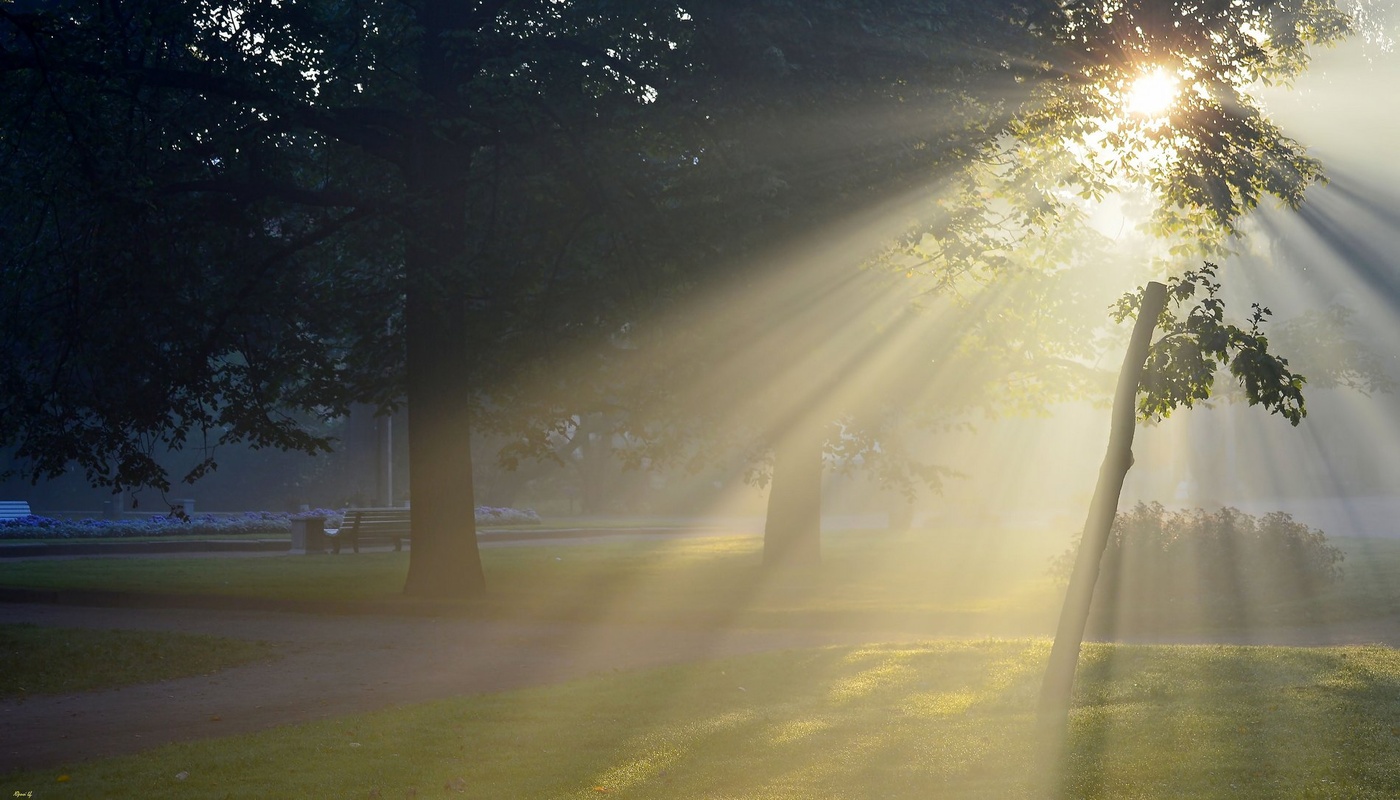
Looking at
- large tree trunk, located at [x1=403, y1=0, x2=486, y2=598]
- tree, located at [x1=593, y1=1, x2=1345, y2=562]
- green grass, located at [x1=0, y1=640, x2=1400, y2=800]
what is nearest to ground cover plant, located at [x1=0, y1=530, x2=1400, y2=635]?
large tree trunk, located at [x1=403, y1=0, x2=486, y2=598]

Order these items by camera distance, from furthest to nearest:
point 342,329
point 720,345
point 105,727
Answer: point 342,329
point 720,345
point 105,727

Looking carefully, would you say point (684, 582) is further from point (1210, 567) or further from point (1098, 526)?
point (1098, 526)

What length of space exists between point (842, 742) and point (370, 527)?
23.2m

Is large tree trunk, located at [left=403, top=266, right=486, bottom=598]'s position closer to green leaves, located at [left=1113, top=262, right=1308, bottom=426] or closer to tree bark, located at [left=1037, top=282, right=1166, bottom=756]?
tree bark, located at [left=1037, top=282, right=1166, bottom=756]

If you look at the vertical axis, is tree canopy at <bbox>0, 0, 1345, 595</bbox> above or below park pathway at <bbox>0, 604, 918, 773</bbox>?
above

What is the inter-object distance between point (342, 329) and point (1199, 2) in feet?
42.7

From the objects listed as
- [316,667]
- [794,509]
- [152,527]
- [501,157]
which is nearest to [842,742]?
[316,667]

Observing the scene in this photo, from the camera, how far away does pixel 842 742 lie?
27.1 feet

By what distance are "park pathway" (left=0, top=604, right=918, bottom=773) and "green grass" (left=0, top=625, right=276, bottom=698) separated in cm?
39

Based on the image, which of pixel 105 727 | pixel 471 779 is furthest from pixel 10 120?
pixel 471 779

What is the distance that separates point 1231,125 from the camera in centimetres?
1591

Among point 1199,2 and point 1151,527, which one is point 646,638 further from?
point 1199,2

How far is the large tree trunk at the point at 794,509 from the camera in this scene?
24.7m

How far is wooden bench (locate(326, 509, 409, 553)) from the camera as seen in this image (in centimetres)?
3005
